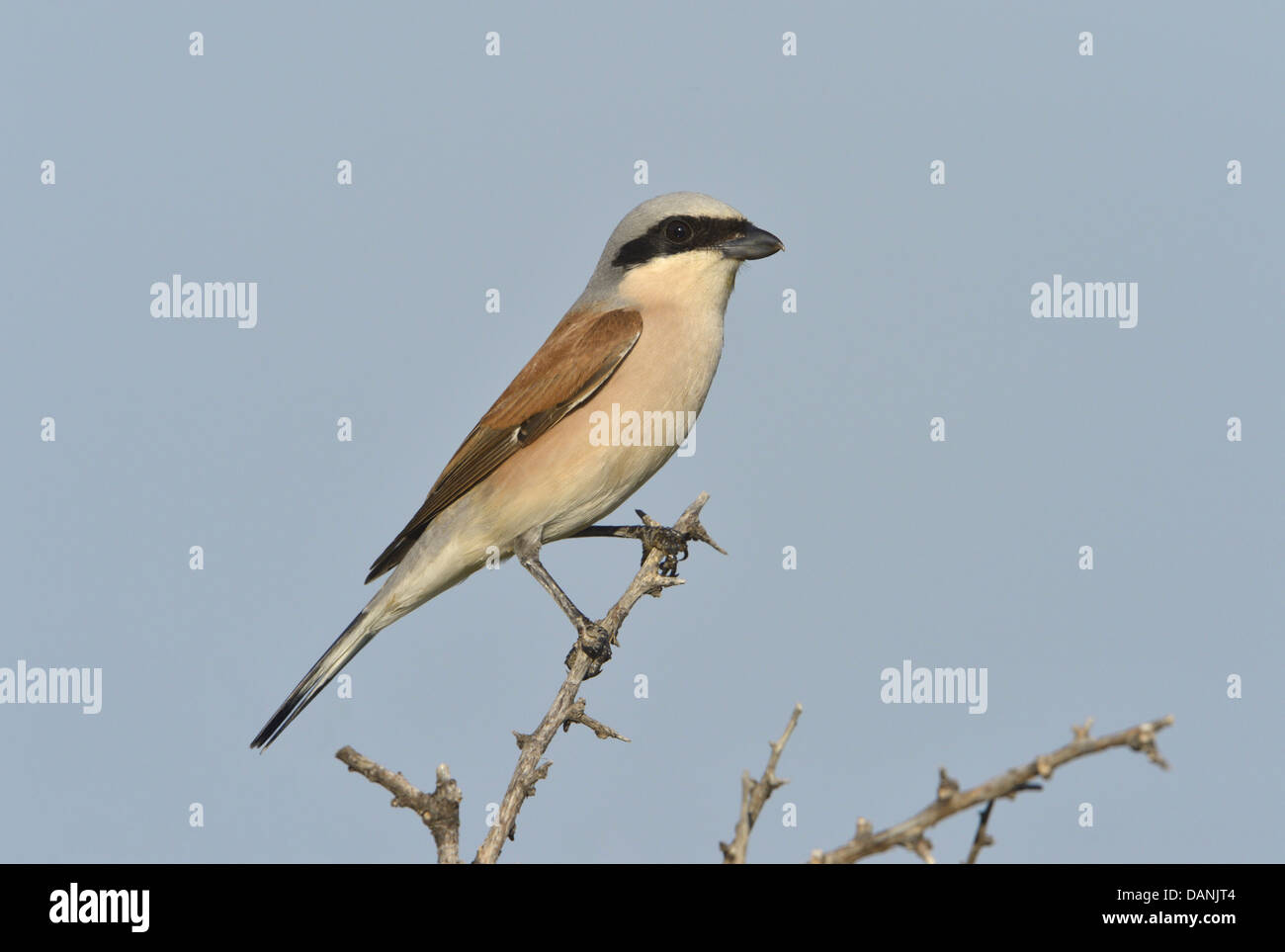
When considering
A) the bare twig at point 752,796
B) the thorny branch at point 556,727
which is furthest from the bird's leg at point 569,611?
the bare twig at point 752,796

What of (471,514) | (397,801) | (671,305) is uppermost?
(671,305)

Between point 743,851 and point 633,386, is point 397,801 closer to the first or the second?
point 743,851

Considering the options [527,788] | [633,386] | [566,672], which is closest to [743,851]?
[527,788]

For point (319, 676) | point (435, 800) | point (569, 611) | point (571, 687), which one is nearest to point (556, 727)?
point (571, 687)

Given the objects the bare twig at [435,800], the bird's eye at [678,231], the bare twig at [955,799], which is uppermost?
the bird's eye at [678,231]

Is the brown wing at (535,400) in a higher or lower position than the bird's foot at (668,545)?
higher

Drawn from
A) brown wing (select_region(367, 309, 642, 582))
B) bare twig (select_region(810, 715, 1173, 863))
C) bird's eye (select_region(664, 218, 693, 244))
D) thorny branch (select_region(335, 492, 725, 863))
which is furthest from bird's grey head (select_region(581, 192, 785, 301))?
bare twig (select_region(810, 715, 1173, 863))

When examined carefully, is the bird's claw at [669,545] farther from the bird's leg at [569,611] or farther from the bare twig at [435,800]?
the bare twig at [435,800]
